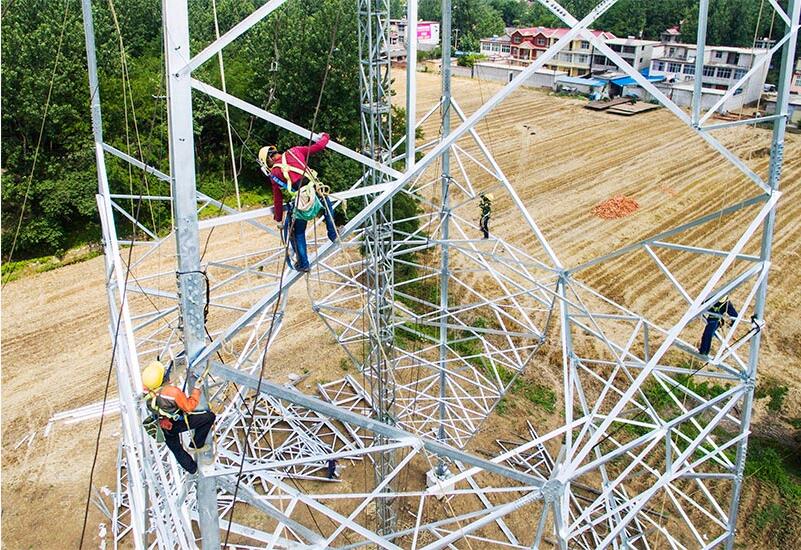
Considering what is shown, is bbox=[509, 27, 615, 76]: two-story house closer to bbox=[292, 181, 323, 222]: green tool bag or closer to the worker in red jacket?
the worker in red jacket

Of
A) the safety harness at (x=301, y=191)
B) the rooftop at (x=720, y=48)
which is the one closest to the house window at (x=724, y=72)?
the rooftop at (x=720, y=48)

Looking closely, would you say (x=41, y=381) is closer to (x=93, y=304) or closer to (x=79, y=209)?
(x=93, y=304)

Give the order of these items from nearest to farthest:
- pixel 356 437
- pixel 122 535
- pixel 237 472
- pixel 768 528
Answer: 1. pixel 237 472
2. pixel 122 535
3. pixel 768 528
4. pixel 356 437

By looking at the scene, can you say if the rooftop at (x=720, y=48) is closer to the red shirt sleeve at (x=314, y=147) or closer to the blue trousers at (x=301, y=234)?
the red shirt sleeve at (x=314, y=147)

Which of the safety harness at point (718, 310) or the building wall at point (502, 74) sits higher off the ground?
the building wall at point (502, 74)

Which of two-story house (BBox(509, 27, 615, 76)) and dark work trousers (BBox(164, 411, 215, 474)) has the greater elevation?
two-story house (BBox(509, 27, 615, 76))

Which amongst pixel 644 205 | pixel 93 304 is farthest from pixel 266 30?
pixel 644 205

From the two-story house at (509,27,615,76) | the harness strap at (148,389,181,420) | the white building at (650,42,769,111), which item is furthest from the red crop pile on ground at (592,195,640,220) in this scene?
the two-story house at (509,27,615,76)
